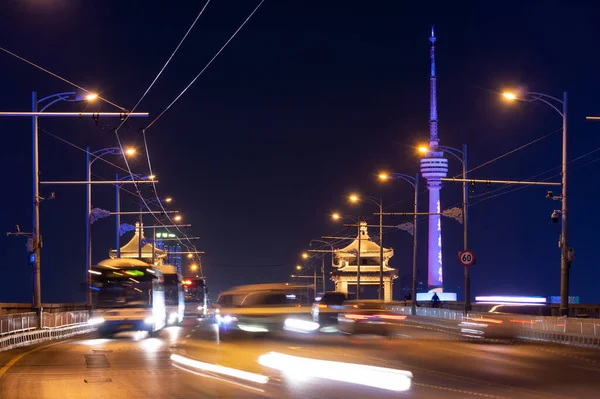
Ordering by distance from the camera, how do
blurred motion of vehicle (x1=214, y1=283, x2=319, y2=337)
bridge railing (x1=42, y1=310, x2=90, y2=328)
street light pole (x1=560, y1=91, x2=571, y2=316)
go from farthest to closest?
1. bridge railing (x1=42, y1=310, x2=90, y2=328)
2. street light pole (x1=560, y1=91, x2=571, y2=316)
3. blurred motion of vehicle (x1=214, y1=283, x2=319, y2=337)

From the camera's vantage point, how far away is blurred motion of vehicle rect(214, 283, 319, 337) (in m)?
31.8

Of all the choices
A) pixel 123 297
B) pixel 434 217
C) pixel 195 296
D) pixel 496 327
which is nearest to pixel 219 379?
pixel 496 327

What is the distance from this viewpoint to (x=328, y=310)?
35.7 meters

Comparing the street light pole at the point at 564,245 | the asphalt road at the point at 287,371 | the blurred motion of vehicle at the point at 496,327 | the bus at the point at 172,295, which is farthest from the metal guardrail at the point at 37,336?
the street light pole at the point at 564,245

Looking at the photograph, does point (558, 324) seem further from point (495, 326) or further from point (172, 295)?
point (172, 295)

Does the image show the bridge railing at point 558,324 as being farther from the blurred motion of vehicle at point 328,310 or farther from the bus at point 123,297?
the bus at point 123,297

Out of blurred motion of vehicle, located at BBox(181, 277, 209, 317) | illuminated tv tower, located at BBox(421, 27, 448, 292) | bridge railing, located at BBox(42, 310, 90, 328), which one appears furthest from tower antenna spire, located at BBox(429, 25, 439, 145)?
bridge railing, located at BBox(42, 310, 90, 328)

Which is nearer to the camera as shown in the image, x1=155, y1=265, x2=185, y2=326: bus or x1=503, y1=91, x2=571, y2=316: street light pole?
x1=503, y1=91, x2=571, y2=316: street light pole

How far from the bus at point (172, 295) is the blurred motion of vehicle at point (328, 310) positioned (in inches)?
562

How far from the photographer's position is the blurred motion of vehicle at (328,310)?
35125 millimetres

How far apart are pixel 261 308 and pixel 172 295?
789 inches

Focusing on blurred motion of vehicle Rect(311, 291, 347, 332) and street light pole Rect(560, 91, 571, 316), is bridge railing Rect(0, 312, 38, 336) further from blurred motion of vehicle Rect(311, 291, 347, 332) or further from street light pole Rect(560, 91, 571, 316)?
street light pole Rect(560, 91, 571, 316)

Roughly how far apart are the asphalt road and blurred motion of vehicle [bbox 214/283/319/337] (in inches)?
42.4

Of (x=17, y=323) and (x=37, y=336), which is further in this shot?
(x=37, y=336)
